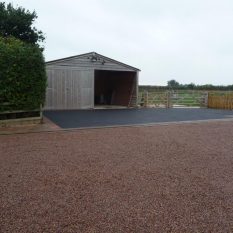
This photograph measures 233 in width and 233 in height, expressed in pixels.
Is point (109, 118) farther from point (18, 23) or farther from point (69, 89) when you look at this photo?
point (18, 23)

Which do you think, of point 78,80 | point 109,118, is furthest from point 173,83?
point 109,118

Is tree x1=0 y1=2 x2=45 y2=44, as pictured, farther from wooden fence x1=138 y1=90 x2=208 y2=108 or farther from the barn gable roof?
wooden fence x1=138 y1=90 x2=208 y2=108

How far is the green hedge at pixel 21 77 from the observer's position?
330 inches

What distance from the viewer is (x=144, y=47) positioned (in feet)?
80.2

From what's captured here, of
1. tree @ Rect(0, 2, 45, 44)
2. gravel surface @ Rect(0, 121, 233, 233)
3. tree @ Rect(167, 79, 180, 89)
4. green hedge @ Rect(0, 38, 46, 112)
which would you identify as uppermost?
tree @ Rect(0, 2, 45, 44)

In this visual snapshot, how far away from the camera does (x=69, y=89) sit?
50.6ft

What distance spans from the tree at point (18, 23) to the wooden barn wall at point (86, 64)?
5697 millimetres

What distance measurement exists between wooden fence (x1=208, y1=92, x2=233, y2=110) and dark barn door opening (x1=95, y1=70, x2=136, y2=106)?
19.0 feet

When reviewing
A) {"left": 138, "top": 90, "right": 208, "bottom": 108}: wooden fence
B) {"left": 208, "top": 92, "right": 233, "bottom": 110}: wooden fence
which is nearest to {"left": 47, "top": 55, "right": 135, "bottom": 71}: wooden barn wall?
{"left": 138, "top": 90, "right": 208, "bottom": 108}: wooden fence

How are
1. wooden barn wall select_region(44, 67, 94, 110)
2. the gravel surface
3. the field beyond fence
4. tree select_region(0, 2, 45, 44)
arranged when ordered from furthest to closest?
tree select_region(0, 2, 45, 44) → the field beyond fence → wooden barn wall select_region(44, 67, 94, 110) → the gravel surface

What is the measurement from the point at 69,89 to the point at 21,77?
6748 mm

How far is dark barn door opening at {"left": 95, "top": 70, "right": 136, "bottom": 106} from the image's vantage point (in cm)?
1777

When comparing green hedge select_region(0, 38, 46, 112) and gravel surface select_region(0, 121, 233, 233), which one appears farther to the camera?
green hedge select_region(0, 38, 46, 112)

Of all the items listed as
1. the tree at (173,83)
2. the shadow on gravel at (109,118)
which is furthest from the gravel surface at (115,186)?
the tree at (173,83)
